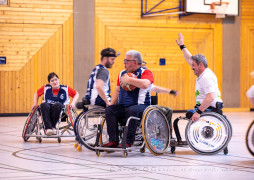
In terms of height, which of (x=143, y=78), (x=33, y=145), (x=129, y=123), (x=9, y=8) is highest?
(x=9, y=8)

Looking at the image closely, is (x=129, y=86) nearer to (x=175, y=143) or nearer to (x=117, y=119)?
(x=117, y=119)

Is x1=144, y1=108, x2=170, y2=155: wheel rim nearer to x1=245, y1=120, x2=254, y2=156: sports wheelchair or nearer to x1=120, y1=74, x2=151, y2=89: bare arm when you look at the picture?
x1=120, y1=74, x2=151, y2=89: bare arm

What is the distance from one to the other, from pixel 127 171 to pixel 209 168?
0.78 m

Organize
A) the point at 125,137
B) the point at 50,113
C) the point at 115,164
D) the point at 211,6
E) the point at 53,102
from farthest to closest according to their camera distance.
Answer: the point at 211,6 < the point at 53,102 < the point at 50,113 < the point at 125,137 < the point at 115,164

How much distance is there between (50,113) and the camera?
6.64m

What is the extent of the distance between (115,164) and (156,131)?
2.56 feet

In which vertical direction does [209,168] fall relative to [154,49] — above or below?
below

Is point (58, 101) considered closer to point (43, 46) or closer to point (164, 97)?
point (43, 46)

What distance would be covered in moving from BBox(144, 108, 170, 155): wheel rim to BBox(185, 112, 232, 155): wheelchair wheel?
25 centimetres

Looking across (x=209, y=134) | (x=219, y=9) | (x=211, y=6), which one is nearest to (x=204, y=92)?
(x=209, y=134)

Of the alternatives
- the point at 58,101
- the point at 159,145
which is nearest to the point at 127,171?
the point at 159,145

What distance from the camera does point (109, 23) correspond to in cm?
1255

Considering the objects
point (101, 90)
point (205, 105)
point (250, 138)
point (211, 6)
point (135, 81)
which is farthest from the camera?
point (211, 6)

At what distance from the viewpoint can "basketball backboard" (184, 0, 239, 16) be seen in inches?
499
